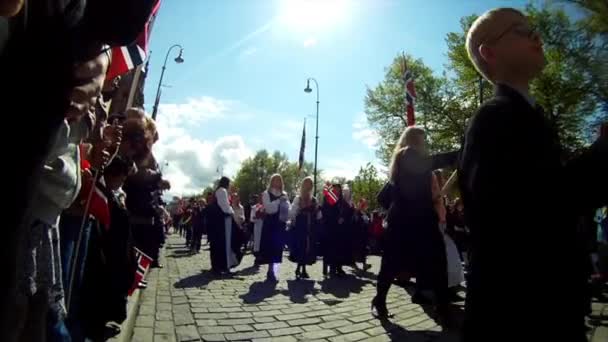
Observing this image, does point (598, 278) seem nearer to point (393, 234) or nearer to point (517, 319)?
point (393, 234)

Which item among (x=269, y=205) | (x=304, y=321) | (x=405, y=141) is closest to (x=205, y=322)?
(x=304, y=321)

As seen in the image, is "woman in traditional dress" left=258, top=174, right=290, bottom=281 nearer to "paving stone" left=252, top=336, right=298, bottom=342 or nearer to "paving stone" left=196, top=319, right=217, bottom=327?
"paving stone" left=196, top=319, right=217, bottom=327

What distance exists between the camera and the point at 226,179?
8039mm

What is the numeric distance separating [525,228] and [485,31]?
3.58 ft

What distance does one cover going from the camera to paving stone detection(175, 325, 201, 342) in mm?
3097

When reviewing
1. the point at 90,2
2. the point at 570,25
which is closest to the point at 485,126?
the point at 90,2

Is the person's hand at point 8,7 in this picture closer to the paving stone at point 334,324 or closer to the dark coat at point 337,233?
the paving stone at point 334,324

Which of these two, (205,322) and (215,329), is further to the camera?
(205,322)

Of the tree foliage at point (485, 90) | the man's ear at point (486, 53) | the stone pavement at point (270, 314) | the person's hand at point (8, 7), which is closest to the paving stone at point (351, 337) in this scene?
the stone pavement at point (270, 314)

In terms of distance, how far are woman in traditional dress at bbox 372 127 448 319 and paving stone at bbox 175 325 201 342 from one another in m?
2.05

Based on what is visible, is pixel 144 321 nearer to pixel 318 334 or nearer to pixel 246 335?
pixel 246 335

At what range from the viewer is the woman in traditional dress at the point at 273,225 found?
7359 mm

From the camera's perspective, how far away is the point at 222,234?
7805 millimetres

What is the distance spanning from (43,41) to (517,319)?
1.66m
